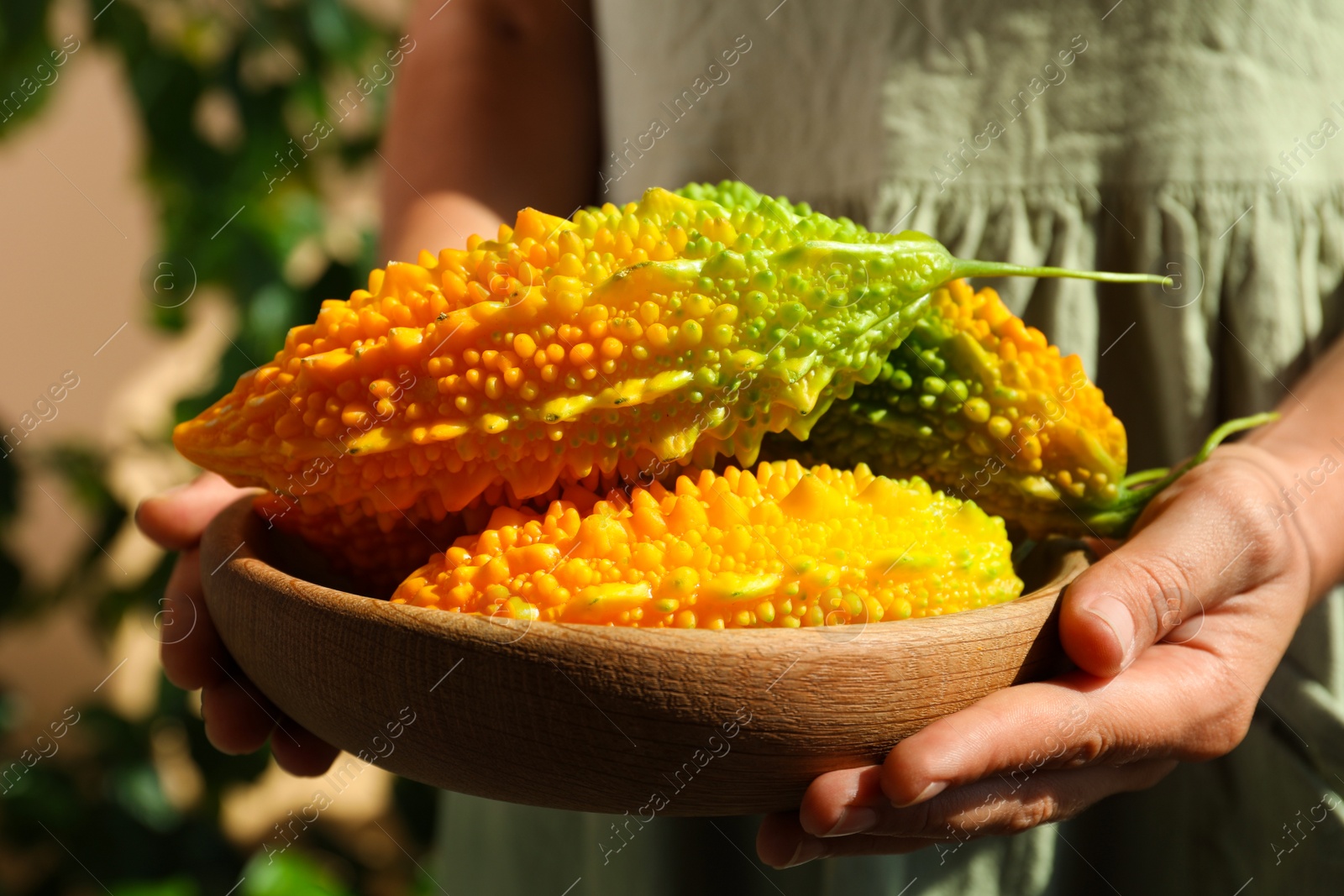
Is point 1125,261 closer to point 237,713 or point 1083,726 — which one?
point 1083,726

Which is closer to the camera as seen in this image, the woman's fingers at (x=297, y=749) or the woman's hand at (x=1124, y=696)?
the woman's hand at (x=1124, y=696)

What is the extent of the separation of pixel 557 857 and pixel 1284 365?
71cm

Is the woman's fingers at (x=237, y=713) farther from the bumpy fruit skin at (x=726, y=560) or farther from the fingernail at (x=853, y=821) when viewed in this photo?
the fingernail at (x=853, y=821)

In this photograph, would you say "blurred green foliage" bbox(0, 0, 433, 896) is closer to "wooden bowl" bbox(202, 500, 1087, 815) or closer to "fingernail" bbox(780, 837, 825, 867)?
"wooden bowl" bbox(202, 500, 1087, 815)

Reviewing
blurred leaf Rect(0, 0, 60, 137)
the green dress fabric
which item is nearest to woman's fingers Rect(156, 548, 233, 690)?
the green dress fabric

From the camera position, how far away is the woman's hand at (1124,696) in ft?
1.52

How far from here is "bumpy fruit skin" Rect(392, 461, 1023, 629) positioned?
1.59 feet

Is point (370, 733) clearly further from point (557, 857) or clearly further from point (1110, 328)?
point (1110, 328)

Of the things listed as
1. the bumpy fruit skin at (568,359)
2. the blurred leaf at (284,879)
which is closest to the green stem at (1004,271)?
the bumpy fruit skin at (568,359)

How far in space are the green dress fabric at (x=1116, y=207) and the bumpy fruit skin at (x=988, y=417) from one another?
0.62 ft

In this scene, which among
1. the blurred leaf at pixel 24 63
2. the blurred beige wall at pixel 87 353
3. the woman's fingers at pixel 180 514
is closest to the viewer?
the woman's fingers at pixel 180 514

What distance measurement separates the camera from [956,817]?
500 mm

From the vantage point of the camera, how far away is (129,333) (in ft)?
7.02

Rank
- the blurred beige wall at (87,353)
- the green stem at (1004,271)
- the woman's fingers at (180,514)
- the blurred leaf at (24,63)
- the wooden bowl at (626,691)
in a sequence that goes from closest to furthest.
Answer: the wooden bowl at (626,691), the green stem at (1004,271), the woman's fingers at (180,514), the blurred leaf at (24,63), the blurred beige wall at (87,353)
